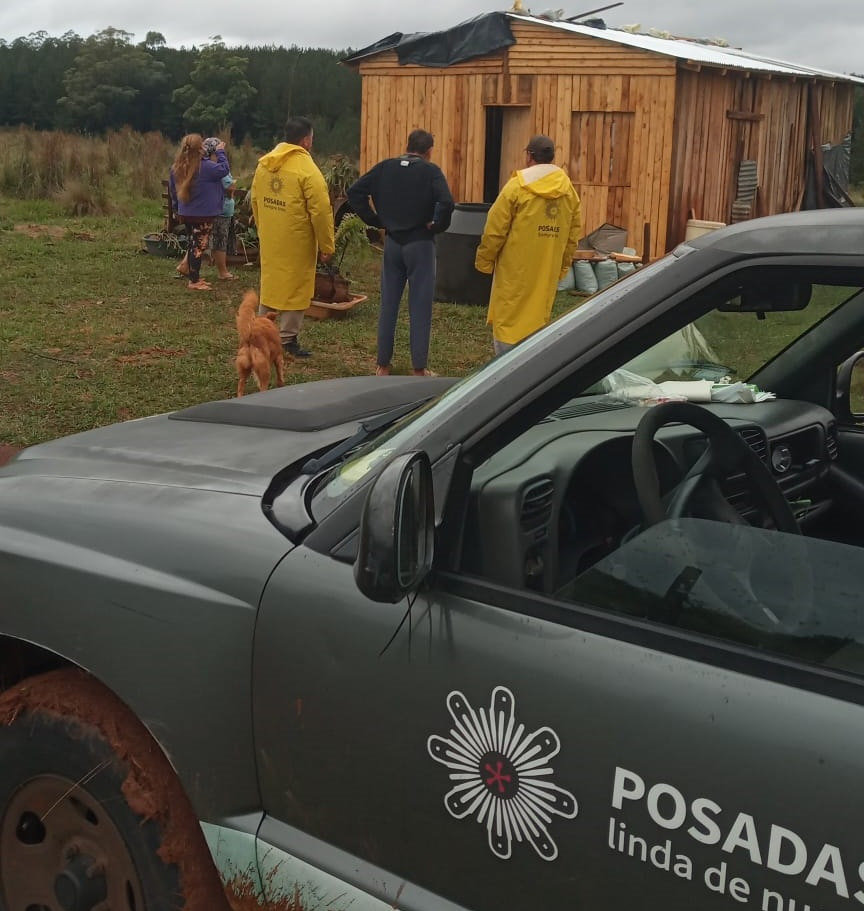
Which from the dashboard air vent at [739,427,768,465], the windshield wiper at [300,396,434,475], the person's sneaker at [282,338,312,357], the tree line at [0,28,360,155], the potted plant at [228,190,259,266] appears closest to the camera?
the windshield wiper at [300,396,434,475]

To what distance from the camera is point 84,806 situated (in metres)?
2.21

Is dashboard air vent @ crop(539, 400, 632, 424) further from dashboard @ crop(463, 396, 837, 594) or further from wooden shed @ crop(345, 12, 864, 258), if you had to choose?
wooden shed @ crop(345, 12, 864, 258)

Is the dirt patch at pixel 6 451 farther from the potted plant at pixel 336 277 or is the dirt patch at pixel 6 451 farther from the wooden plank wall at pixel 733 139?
the wooden plank wall at pixel 733 139

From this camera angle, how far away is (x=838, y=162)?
73.0 feet

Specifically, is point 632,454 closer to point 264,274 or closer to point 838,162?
point 264,274

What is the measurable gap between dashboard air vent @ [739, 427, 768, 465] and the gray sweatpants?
634cm

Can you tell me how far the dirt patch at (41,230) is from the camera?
58.9 ft

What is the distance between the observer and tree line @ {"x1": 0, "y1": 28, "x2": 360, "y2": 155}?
55094 millimetres

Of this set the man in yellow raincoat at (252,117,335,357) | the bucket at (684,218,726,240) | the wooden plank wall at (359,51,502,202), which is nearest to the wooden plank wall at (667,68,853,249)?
the bucket at (684,218,726,240)

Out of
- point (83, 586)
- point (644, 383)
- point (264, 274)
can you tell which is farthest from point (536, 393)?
point (264, 274)

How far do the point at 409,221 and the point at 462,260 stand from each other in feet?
14.0

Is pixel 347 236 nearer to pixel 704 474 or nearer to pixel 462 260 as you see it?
pixel 462 260

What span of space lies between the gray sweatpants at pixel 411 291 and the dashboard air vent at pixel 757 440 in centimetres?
634

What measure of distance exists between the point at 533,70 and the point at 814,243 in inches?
611
